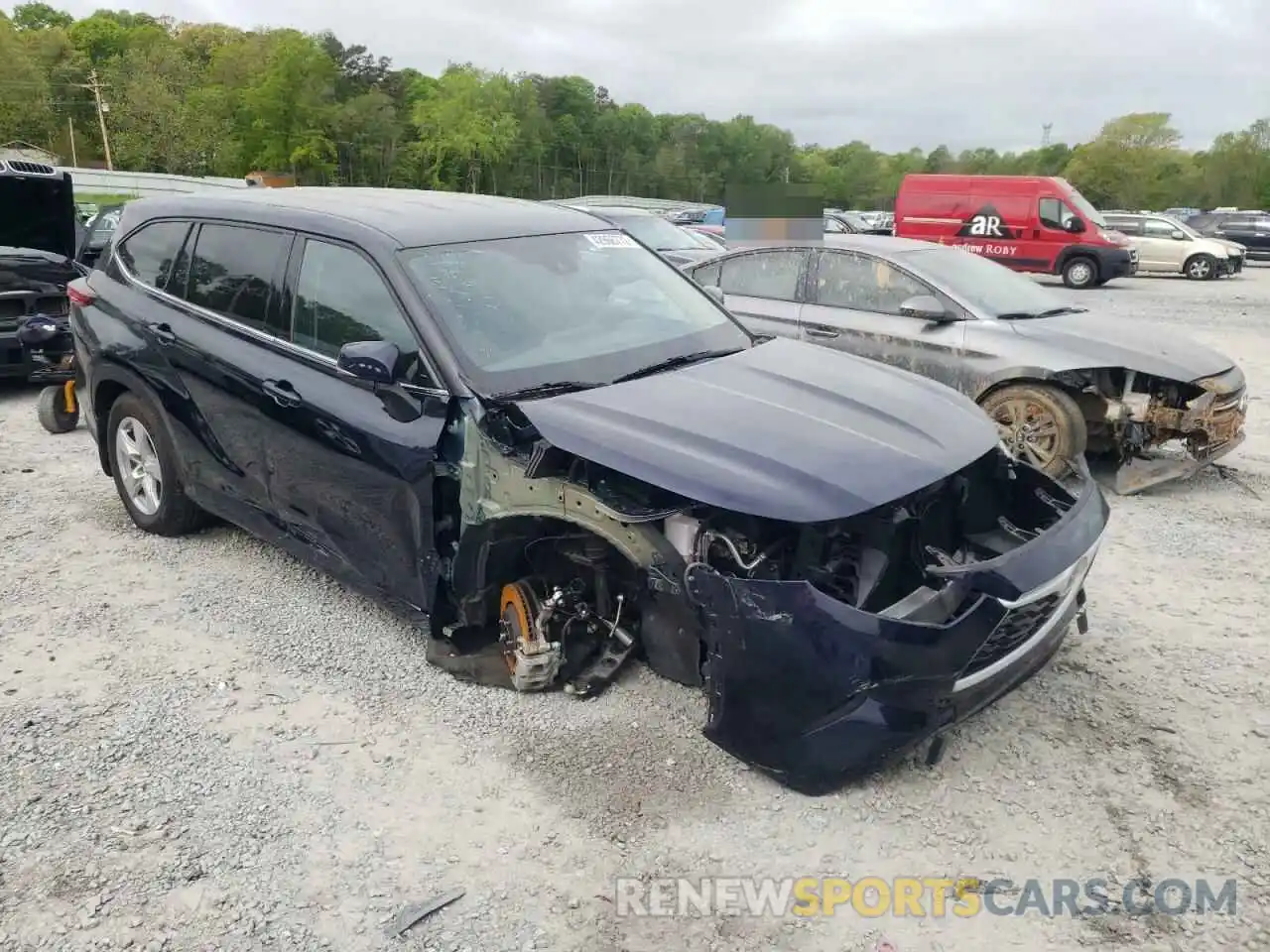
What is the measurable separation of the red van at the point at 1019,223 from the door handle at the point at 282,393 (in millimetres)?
18038

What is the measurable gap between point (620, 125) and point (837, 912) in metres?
101

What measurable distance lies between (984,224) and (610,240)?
17606 millimetres

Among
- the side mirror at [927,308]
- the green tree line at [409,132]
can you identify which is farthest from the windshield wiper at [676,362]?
the green tree line at [409,132]

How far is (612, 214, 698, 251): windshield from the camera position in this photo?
1253 cm

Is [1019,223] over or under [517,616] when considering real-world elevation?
over

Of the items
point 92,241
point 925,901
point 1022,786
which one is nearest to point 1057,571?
point 1022,786

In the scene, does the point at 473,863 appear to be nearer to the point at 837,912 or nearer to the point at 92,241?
the point at 837,912

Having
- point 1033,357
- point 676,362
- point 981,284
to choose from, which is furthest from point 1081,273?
point 676,362

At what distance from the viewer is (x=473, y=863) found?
112 inches

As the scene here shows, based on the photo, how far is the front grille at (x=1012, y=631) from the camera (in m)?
2.89

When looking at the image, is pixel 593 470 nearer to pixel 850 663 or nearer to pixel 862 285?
pixel 850 663

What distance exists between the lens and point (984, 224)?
A: 1992 centimetres

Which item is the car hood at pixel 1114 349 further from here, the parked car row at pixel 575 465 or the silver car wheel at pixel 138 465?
the silver car wheel at pixel 138 465

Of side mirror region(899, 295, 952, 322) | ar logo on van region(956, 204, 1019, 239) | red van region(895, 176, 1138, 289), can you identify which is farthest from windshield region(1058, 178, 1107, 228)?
side mirror region(899, 295, 952, 322)
